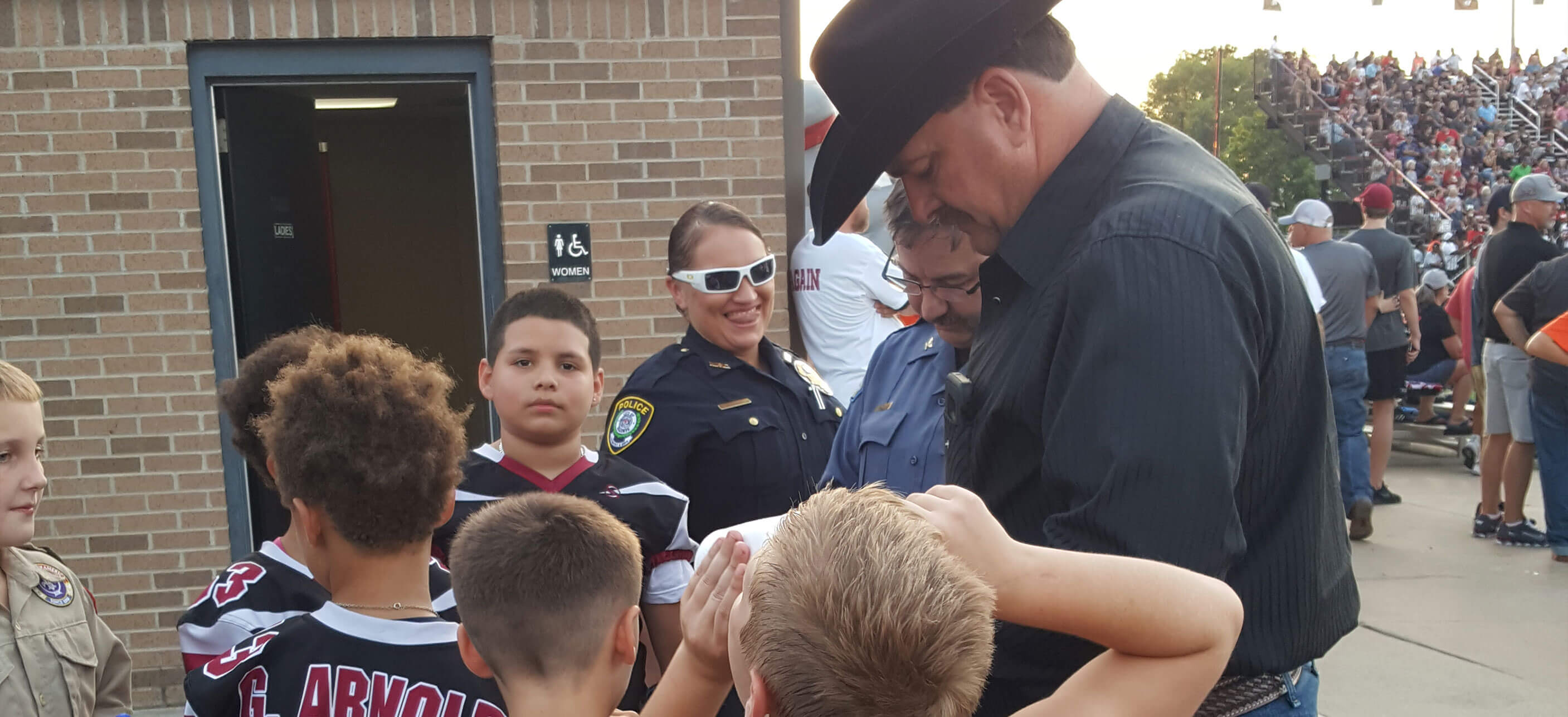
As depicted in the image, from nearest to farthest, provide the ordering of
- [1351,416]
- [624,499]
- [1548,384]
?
[624,499] → [1548,384] → [1351,416]

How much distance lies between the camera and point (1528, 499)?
29.2ft

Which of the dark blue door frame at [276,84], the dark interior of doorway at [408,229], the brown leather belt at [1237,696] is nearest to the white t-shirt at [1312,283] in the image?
the dark blue door frame at [276,84]

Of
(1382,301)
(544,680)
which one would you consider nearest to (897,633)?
(544,680)

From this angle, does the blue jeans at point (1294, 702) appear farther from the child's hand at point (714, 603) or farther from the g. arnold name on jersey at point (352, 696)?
the g. arnold name on jersey at point (352, 696)

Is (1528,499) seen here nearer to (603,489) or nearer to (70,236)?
(603,489)

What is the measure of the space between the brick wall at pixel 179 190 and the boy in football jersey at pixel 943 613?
3.72 meters

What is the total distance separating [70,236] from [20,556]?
2530 mm

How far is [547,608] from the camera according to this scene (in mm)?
1725

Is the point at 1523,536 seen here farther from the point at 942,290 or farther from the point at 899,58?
the point at 899,58

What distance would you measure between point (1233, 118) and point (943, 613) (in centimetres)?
6387

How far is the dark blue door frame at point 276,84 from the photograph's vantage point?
457cm

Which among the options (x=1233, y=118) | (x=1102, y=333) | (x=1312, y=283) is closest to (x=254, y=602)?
(x=1102, y=333)

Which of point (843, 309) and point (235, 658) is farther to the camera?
point (843, 309)

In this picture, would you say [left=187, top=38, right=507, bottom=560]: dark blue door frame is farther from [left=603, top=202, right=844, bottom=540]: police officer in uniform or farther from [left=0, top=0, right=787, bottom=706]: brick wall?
[left=603, top=202, right=844, bottom=540]: police officer in uniform
